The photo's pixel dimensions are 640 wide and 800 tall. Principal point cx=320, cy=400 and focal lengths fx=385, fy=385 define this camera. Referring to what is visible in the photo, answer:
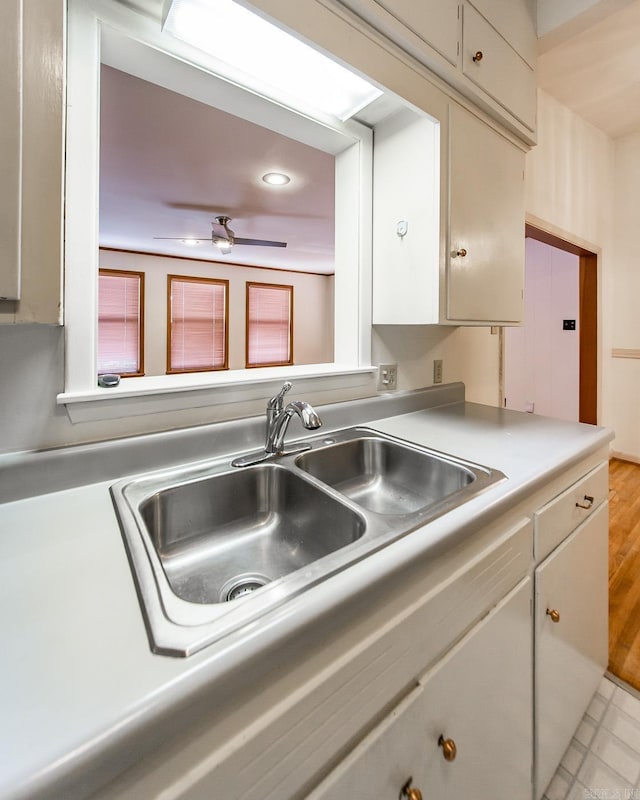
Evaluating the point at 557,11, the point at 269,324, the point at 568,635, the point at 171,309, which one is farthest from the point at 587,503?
the point at 269,324

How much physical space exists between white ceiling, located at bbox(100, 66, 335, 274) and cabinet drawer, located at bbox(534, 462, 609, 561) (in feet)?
7.50

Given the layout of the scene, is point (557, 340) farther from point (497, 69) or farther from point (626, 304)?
point (497, 69)

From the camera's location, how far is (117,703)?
36 centimetres

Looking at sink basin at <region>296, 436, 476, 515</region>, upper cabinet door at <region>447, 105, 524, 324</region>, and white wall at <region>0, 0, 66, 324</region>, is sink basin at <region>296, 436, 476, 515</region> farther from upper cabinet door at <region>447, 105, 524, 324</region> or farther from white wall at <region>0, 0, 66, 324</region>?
white wall at <region>0, 0, 66, 324</region>

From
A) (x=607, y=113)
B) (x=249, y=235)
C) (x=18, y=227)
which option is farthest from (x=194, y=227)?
(x=18, y=227)

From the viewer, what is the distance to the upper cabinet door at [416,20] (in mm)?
951

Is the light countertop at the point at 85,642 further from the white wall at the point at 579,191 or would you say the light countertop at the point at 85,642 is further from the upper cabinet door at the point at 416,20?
the white wall at the point at 579,191

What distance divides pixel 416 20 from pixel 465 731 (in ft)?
5.57

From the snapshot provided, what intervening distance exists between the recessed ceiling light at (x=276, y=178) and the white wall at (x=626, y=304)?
277 centimetres

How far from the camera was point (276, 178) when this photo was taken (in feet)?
9.44

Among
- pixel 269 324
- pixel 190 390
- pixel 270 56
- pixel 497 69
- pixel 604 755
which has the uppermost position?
pixel 269 324

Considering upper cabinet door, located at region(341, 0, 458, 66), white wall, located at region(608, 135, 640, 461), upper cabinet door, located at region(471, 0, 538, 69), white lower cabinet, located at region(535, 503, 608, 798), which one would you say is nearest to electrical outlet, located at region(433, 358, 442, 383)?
white lower cabinet, located at region(535, 503, 608, 798)

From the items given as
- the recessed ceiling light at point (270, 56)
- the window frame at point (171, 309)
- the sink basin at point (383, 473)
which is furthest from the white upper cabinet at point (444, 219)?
the window frame at point (171, 309)

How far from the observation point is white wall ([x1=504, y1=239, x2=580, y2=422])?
Result: 351 centimetres
